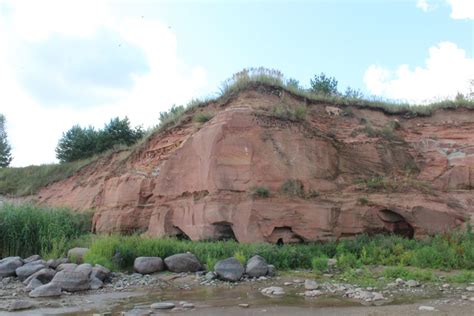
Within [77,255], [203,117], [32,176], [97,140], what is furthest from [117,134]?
[77,255]

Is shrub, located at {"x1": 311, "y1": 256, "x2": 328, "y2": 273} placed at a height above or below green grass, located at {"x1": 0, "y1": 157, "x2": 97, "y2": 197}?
below

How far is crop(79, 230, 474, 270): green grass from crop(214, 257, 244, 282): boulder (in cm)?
94

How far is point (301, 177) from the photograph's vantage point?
14727mm

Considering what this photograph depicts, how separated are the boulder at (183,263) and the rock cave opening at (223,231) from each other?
2.35 meters

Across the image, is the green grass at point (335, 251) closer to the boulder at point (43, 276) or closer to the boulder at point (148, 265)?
the boulder at point (148, 265)

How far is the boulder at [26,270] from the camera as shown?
1197 centimetres

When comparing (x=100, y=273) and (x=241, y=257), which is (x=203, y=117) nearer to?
(x=241, y=257)

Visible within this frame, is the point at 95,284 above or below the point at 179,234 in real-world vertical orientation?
below

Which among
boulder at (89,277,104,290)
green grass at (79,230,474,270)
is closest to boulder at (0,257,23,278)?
green grass at (79,230,474,270)

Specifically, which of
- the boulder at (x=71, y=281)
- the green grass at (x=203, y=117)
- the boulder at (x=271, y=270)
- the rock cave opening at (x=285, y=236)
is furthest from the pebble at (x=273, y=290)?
the green grass at (x=203, y=117)

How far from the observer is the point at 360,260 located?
11883 mm

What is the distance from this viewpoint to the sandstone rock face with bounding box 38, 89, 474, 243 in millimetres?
13906

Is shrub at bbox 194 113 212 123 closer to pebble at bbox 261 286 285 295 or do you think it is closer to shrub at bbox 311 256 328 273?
shrub at bbox 311 256 328 273

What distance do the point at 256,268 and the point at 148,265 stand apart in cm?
291
